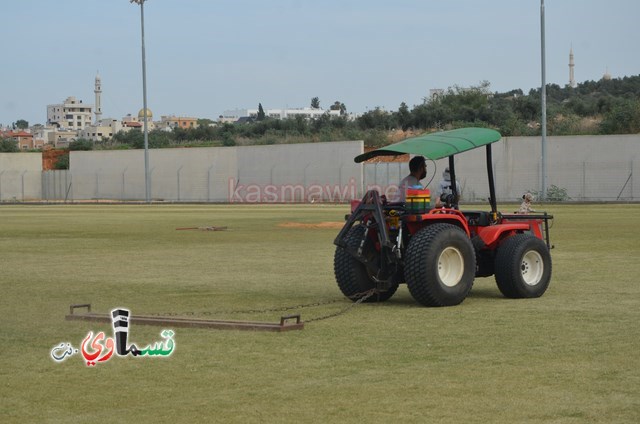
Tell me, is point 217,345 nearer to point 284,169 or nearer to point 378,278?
point 378,278

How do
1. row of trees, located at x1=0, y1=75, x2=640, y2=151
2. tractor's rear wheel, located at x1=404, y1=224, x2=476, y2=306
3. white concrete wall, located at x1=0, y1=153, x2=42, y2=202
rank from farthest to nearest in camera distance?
white concrete wall, located at x1=0, y1=153, x2=42, y2=202 < row of trees, located at x1=0, y1=75, x2=640, y2=151 < tractor's rear wheel, located at x1=404, y1=224, x2=476, y2=306

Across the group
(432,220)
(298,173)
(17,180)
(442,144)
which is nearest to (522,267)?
(432,220)

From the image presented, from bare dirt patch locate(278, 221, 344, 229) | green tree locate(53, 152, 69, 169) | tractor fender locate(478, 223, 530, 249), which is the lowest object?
bare dirt patch locate(278, 221, 344, 229)

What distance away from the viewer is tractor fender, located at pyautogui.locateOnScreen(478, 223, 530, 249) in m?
15.9

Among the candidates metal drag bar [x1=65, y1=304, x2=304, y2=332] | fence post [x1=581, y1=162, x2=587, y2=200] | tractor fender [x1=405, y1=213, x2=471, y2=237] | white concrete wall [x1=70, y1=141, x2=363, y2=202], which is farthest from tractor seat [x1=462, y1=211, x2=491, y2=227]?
white concrete wall [x1=70, y1=141, x2=363, y2=202]

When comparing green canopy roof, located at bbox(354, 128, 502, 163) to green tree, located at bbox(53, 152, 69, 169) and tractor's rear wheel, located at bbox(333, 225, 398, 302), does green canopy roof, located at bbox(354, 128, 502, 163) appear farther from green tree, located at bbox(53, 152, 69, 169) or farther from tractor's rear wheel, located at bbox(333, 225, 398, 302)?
green tree, located at bbox(53, 152, 69, 169)

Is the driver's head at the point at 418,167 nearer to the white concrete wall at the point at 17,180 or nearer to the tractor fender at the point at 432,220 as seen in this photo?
the tractor fender at the point at 432,220

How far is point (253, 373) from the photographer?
10.2m

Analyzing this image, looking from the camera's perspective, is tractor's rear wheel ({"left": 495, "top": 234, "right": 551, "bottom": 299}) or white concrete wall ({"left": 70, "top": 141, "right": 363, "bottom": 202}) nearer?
tractor's rear wheel ({"left": 495, "top": 234, "right": 551, "bottom": 299})

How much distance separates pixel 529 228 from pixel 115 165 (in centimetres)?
8220

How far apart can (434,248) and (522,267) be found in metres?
2.13

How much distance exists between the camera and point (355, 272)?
50.9 ft

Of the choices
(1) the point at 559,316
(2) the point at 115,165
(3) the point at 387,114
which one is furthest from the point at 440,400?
(3) the point at 387,114
